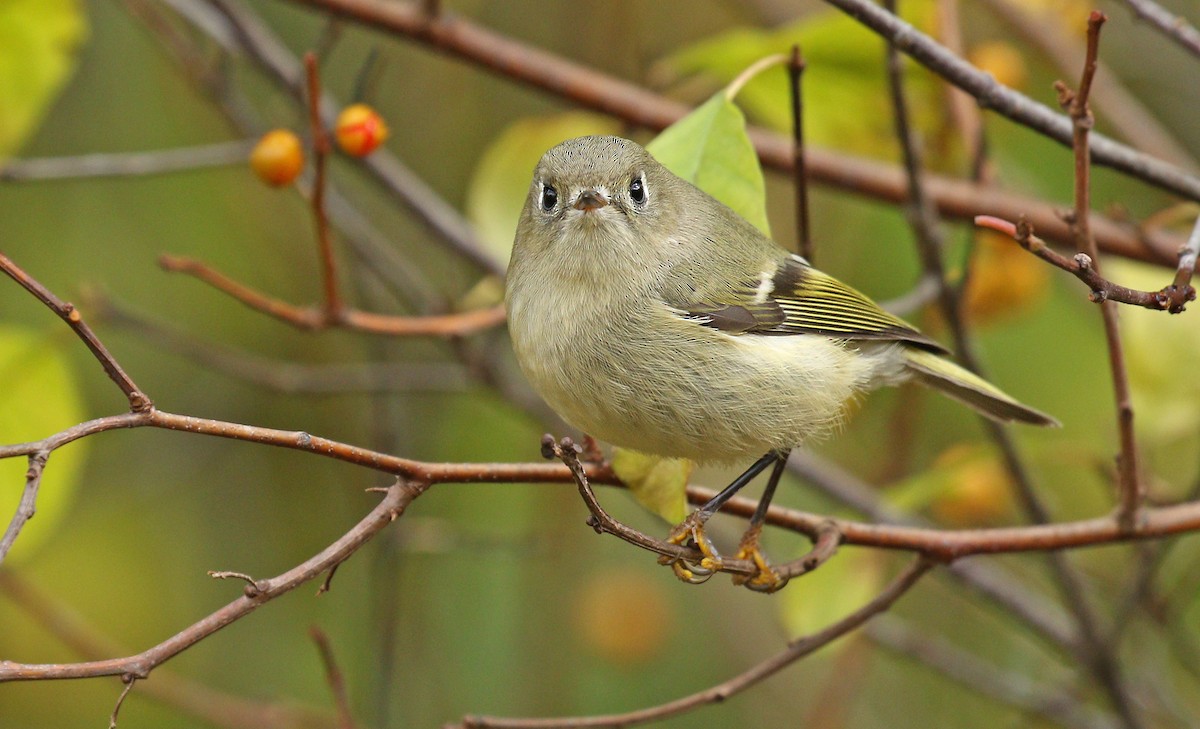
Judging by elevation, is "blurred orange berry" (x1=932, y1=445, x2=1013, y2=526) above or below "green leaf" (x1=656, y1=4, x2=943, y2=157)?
below

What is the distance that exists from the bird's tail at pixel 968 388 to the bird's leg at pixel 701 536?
1.38ft

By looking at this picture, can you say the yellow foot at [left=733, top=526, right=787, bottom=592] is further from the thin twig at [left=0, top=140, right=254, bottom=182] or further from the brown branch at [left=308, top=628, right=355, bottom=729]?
the thin twig at [left=0, top=140, right=254, bottom=182]

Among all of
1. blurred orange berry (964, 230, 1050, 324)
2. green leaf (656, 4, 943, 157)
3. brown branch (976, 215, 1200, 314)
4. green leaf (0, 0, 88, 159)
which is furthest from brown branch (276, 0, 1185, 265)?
brown branch (976, 215, 1200, 314)

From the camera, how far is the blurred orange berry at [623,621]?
12.7 ft

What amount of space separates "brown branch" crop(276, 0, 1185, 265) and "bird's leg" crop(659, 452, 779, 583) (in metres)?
0.94

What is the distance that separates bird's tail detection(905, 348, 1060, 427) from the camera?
2.34 metres

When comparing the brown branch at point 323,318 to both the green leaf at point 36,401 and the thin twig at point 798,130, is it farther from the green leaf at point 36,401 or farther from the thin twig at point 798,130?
the thin twig at point 798,130

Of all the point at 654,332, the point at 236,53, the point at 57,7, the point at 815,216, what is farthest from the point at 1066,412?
the point at 57,7

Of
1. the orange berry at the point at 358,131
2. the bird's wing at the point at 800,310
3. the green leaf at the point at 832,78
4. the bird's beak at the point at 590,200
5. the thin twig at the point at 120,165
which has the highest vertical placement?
the green leaf at the point at 832,78

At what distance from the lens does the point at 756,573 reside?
1858 millimetres

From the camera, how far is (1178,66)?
4.02 metres

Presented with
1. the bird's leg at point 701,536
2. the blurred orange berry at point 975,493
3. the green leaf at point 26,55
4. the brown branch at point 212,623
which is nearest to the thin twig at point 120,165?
the green leaf at point 26,55

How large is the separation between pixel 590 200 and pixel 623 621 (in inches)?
82.4

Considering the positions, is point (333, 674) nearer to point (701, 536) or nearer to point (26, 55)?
point (701, 536)
